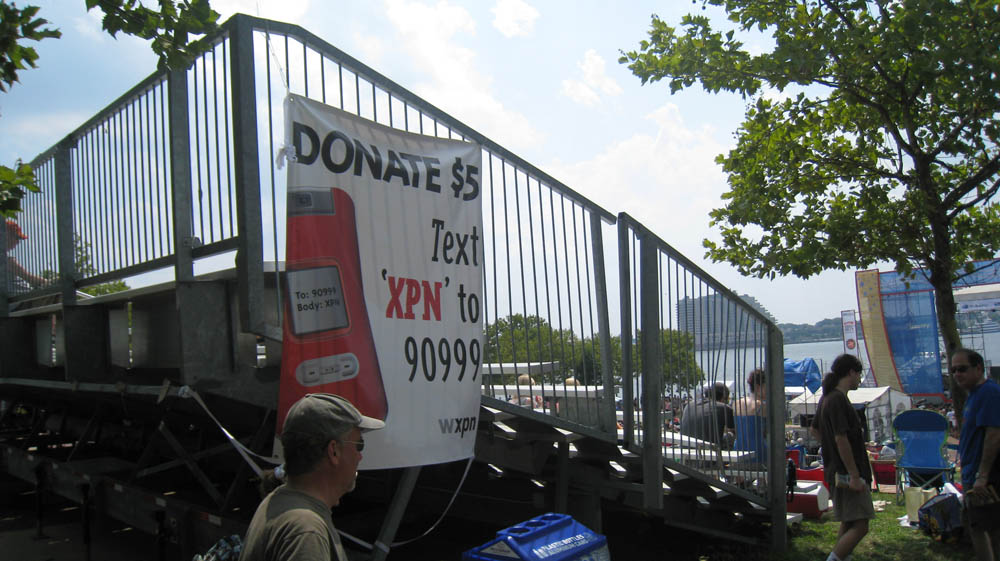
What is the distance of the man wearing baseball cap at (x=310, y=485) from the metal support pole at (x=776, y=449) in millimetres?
5906

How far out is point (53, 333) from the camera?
262 inches

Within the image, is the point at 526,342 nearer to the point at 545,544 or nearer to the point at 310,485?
the point at 545,544

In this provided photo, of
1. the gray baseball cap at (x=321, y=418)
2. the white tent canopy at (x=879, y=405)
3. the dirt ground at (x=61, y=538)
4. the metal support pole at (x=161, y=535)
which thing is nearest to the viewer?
the gray baseball cap at (x=321, y=418)

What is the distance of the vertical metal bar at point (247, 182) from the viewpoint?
3684 millimetres

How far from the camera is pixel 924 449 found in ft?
32.5

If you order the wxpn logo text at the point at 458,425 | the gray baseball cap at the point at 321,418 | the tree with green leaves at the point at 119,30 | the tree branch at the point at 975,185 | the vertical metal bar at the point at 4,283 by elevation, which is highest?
the tree with green leaves at the point at 119,30

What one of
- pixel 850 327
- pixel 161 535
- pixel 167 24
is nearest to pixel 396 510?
pixel 161 535

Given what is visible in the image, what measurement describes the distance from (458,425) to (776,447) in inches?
175

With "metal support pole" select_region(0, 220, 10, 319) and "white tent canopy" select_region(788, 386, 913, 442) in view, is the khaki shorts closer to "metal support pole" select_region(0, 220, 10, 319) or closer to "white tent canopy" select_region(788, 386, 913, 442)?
"metal support pole" select_region(0, 220, 10, 319)

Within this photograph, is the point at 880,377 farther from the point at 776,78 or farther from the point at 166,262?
the point at 166,262

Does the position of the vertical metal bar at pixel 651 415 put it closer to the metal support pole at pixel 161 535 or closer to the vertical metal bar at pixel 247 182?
the vertical metal bar at pixel 247 182

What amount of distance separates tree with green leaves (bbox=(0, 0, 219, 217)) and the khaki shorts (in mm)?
5639

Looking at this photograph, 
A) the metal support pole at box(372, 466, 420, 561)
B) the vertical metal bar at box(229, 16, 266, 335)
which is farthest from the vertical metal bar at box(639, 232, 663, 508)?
the vertical metal bar at box(229, 16, 266, 335)

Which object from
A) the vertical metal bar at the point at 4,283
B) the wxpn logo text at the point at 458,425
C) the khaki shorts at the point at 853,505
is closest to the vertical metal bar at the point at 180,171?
the wxpn logo text at the point at 458,425
